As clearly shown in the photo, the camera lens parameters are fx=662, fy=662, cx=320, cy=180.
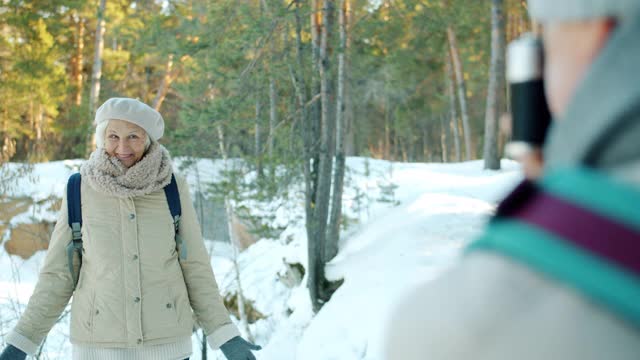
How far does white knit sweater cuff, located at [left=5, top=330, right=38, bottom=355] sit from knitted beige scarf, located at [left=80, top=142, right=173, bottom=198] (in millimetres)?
794

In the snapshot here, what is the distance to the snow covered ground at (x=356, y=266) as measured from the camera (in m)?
5.88

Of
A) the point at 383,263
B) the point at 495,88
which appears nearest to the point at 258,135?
the point at 383,263

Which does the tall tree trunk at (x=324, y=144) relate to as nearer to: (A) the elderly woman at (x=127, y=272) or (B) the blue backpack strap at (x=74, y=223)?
(A) the elderly woman at (x=127, y=272)

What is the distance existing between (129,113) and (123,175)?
34 centimetres

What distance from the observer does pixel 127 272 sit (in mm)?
3232

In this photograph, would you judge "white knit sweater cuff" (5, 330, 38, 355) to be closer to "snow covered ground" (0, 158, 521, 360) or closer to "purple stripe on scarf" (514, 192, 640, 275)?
"snow covered ground" (0, 158, 521, 360)

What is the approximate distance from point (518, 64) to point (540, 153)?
3.9 inches

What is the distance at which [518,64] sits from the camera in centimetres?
71

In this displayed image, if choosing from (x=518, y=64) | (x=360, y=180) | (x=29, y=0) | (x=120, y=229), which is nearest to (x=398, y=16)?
(x=360, y=180)

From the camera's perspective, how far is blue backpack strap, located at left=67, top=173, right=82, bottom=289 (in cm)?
328

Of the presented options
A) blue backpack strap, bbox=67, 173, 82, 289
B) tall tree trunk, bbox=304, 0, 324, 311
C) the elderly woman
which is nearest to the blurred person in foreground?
the elderly woman

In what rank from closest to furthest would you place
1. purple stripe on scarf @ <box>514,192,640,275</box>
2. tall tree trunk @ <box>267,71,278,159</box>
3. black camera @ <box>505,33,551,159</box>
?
purple stripe on scarf @ <box>514,192,640,275</box>
black camera @ <box>505,33,551,159</box>
tall tree trunk @ <box>267,71,278,159</box>

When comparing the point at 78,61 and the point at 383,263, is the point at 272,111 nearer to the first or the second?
the point at 383,263

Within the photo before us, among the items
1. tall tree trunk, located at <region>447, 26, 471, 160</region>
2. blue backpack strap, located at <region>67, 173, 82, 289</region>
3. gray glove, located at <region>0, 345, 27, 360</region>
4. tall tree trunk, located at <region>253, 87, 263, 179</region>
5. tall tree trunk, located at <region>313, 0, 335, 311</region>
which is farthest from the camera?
tall tree trunk, located at <region>447, 26, 471, 160</region>
